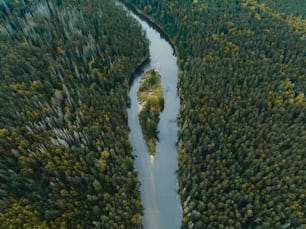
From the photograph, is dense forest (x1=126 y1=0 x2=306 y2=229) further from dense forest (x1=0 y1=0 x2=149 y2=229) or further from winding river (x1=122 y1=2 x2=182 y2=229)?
dense forest (x1=0 y1=0 x2=149 y2=229)

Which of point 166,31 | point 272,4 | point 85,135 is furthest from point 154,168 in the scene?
point 272,4

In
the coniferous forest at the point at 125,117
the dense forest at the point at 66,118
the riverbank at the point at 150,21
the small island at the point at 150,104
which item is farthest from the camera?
the riverbank at the point at 150,21

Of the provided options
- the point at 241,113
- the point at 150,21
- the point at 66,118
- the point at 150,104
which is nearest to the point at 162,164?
the point at 150,104

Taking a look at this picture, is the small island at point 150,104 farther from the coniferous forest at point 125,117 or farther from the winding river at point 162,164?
the coniferous forest at point 125,117

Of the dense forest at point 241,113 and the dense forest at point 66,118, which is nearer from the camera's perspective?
the dense forest at point 66,118

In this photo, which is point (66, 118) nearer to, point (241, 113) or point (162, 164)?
point (162, 164)

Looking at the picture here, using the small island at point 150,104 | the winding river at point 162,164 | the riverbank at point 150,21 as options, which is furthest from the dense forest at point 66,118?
the riverbank at point 150,21

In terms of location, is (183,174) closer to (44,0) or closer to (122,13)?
(122,13)
